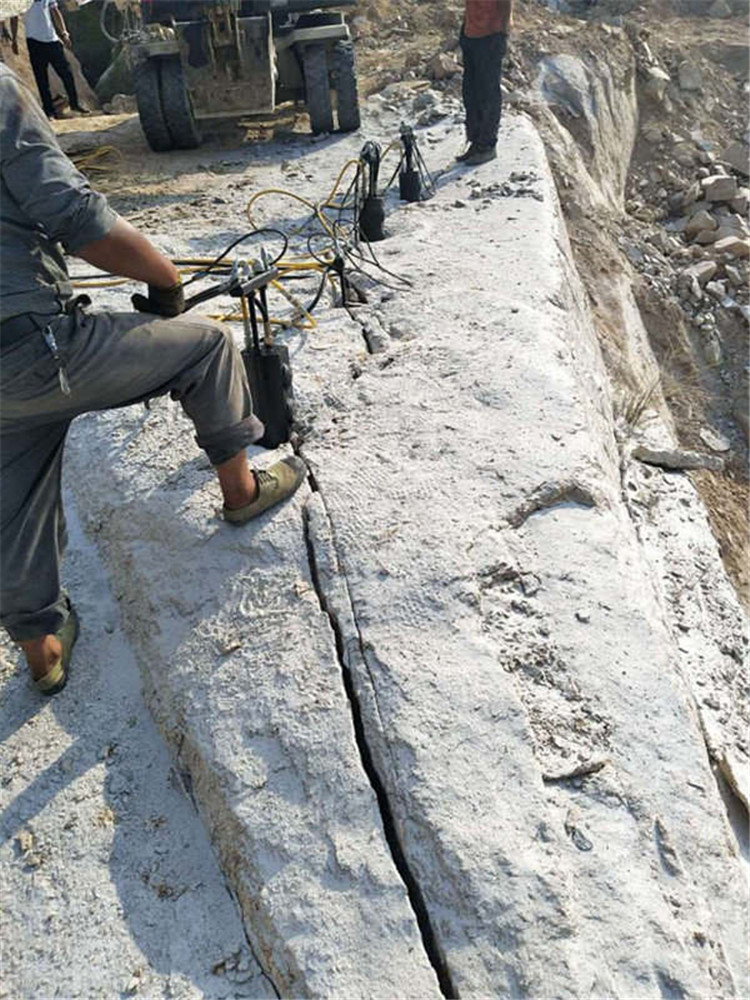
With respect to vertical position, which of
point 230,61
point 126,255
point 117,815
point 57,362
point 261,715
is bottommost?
point 117,815

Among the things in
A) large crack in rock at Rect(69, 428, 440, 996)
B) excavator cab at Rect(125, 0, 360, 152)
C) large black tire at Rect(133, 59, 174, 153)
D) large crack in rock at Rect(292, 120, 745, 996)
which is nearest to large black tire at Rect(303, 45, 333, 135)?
excavator cab at Rect(125, 0, 360, 152)

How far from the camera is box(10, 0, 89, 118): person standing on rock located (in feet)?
28.6

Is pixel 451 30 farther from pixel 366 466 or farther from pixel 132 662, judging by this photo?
pixel 132 662

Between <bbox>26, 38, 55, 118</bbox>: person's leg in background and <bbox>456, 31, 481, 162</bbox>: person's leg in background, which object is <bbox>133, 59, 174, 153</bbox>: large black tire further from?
<bbox>456, 31, 481, 162</bbox>: person's leg in background

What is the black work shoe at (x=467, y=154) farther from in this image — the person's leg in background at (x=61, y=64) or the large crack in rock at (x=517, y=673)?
the person's leg in background at (x=61, y=64)

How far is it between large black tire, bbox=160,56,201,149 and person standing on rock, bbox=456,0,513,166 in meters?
2.42

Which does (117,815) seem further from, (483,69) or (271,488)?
(483,69)

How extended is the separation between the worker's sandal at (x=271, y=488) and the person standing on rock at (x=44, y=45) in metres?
7.78

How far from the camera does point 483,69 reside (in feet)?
21.2

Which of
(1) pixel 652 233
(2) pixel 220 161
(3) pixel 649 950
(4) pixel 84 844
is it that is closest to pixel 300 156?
(2) pixel 220 161

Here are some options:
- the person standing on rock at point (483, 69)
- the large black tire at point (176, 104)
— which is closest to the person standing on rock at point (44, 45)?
the large black tire at point (176, 104)

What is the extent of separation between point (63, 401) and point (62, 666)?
91cm

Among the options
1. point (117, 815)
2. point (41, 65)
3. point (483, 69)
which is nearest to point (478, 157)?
point (483, 69)

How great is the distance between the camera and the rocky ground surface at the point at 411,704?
2064 millimetres
